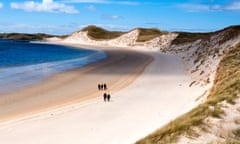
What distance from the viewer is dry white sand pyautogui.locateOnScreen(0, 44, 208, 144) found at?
12852 mm

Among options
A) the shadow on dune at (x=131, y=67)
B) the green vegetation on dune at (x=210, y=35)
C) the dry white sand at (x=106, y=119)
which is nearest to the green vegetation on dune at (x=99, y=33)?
the green vegetation on dune at (x=210, y=35)

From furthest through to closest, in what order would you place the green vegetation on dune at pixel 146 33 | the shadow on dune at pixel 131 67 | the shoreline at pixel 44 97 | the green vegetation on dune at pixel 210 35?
the green vegetation on dune at pixel 146 33
the green vegetation on dune at pixel 210 35
the shadow on dune at pixel 131 67
the shoreline at pixel 44 97

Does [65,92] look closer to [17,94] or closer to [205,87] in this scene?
[17,94]

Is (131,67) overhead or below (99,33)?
below

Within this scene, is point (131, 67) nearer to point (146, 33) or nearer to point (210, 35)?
point (210, 35)

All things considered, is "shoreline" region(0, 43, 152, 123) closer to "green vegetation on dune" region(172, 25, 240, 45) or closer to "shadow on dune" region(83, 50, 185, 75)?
"shadow on dune" region(83, 50, 185, 75)

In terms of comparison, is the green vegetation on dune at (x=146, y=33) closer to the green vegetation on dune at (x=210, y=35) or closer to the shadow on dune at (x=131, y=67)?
the green vegetation on dune at (x=210, y=35)

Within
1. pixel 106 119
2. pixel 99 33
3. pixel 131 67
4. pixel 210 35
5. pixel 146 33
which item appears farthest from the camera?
pixel 99 33

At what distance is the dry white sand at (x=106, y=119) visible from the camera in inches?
506

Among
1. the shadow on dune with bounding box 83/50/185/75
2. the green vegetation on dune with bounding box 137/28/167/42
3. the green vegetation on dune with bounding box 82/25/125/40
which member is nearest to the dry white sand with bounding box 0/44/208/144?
the shadow on dune with bounding box 83/50/185/75

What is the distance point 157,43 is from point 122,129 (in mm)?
88204

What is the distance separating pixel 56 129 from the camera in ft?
46.0

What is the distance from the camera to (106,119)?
15.6 meters

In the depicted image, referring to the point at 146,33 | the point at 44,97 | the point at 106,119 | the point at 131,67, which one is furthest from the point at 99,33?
the point at 106,119
